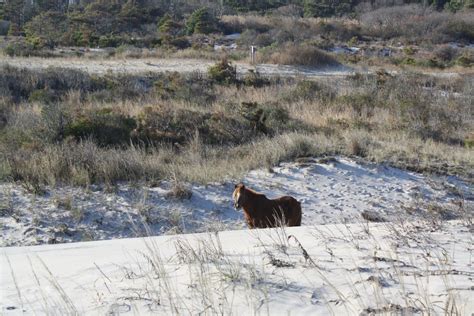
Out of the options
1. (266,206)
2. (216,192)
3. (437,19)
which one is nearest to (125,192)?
(216,192)

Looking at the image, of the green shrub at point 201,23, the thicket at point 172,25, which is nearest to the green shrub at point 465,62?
the thicket at point 172,25

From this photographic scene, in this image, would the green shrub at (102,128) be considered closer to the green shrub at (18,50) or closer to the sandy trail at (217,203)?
the sandy trail at (217,203)

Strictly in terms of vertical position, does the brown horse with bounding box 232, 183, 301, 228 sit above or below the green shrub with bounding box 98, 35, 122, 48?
below

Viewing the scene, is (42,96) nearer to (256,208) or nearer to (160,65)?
(160,65)

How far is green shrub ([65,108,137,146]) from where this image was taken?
11375 millimetres

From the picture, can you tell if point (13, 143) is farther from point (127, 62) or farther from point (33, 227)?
point (127, 62)

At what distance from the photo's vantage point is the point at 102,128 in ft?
38.9

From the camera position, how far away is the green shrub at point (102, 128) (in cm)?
1138

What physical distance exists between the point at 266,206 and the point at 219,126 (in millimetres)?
6589

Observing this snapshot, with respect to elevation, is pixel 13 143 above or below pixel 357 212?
above

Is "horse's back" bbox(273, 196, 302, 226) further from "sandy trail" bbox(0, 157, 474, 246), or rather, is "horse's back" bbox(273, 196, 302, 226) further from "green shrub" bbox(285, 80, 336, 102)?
"green shrub" bbox(285, 80, 336, 102)

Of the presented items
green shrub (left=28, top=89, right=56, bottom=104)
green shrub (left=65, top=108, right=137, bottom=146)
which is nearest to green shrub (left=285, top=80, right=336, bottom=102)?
green shrub (left=65, top=108, right=137, bottom=146)

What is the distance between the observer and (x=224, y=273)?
4.04m

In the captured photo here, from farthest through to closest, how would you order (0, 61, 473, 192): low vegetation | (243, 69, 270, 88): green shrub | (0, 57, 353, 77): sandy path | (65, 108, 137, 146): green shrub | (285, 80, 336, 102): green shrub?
1. (0, 57, 353, 77): sandy path
2. (243, 69, 270, 88): green shrub
3. (285, 80, 336, 102): green shrub
4. (65, 108, 137, 146): green shrub
5. (0, 61, 473, 192): low vegetation
